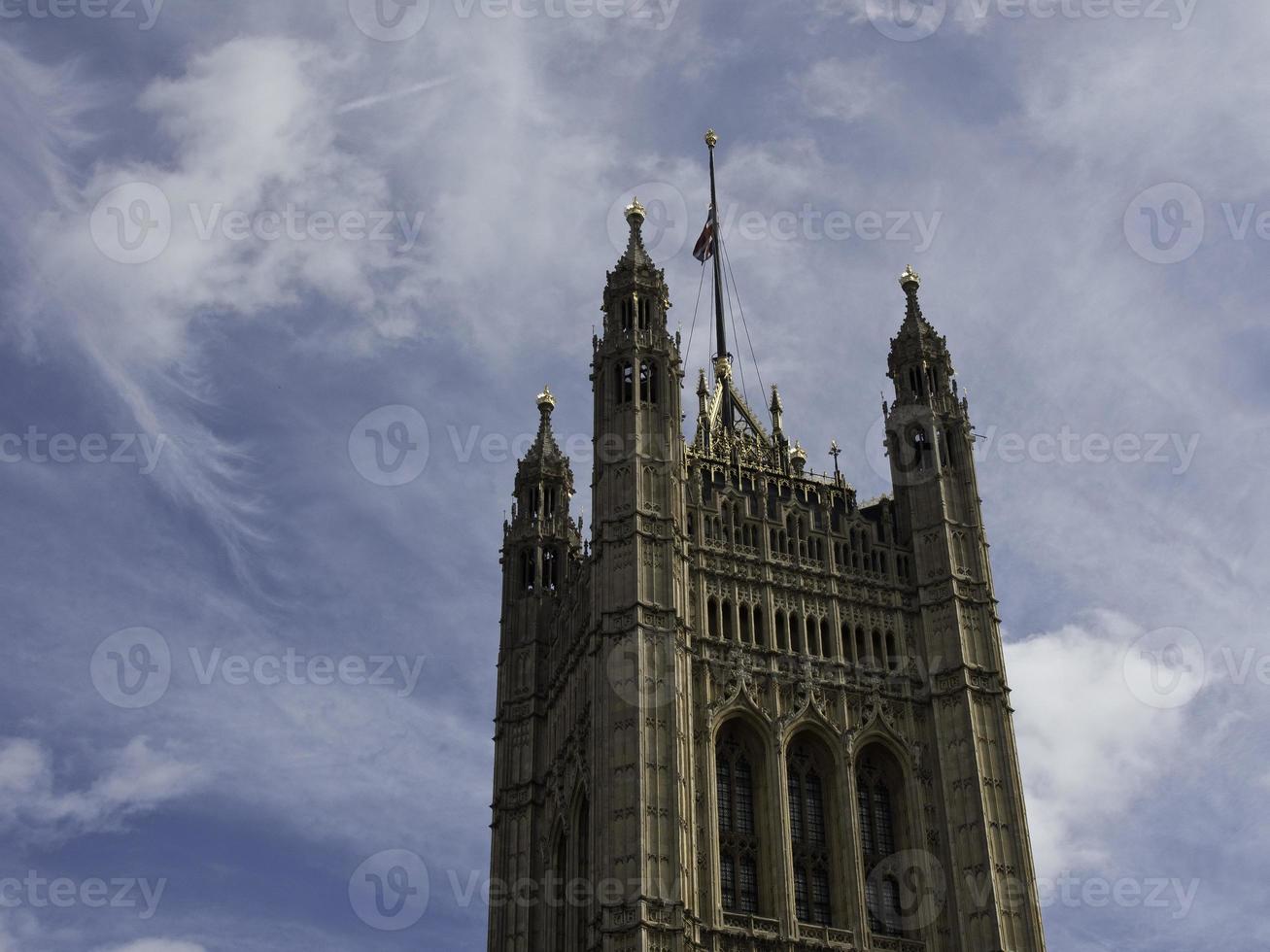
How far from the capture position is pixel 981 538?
67.8m

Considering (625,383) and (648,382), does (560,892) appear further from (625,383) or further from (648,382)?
(648,382)

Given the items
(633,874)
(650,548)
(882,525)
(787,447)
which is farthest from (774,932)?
(787,447)

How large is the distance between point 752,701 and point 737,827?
4454 mm

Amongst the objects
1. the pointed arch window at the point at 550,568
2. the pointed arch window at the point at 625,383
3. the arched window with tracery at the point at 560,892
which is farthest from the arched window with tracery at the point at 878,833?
the pointed arch window at the point at 550,568

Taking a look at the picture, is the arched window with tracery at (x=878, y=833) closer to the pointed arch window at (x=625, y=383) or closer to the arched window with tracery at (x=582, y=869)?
the arched window with tracery at (x=582, y=869)

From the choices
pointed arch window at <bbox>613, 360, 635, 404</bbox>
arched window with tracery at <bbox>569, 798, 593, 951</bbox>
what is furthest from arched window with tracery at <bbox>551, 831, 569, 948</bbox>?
pointed arch window at <bbox>613, 360, 635, 404</bbox>

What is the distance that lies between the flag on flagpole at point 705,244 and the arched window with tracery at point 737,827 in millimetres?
27491

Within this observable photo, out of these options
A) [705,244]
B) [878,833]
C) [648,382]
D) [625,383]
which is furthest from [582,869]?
[705,244]

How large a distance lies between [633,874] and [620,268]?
90.1 ft

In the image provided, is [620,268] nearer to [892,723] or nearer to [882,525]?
[882,525]

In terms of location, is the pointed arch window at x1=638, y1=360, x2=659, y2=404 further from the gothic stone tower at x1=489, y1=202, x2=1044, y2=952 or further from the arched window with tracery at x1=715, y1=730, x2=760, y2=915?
the arched window with tracery at x1=715, y1=730, x2=760, y2=915

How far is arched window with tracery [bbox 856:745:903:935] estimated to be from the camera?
58875 millimetres

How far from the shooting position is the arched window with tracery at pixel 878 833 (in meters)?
58.9

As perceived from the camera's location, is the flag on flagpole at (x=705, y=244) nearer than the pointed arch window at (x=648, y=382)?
No
